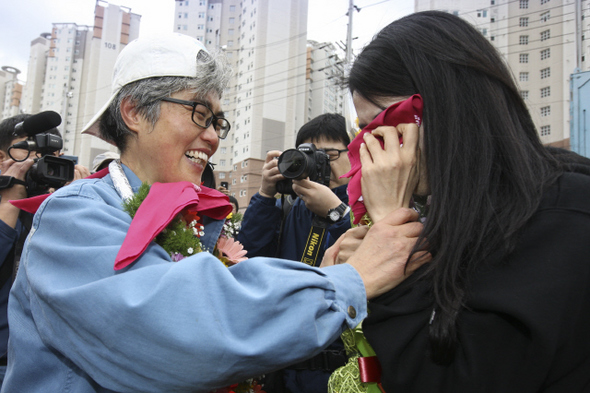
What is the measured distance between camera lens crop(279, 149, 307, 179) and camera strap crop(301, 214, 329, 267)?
0.35m

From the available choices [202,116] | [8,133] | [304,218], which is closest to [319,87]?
[8,133]

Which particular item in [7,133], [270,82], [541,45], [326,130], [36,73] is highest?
[36,73]

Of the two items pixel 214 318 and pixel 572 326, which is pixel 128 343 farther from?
pixel 572 326

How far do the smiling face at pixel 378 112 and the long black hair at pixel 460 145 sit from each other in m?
0.02

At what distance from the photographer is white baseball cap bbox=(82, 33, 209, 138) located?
5.41 feet

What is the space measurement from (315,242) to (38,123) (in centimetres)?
186

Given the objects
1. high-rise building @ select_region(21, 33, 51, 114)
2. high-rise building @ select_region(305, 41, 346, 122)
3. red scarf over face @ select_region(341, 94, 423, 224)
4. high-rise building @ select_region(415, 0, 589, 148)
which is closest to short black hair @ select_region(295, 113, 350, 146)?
red scarf over face @ select_region(341, 94, 423, 224)

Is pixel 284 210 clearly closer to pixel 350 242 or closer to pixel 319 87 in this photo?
pixel 350 242

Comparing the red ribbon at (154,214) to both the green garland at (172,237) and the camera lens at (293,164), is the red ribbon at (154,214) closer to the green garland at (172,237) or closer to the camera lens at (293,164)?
the green garland at (172,237)

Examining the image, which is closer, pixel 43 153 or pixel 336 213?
pixel 336 213

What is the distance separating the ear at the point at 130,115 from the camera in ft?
5.49

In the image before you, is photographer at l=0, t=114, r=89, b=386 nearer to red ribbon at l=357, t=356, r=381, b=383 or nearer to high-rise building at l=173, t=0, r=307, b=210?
red ribbon at l=357, t=356, r=381, b=383

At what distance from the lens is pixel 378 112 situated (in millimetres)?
1491

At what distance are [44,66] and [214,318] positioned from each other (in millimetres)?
68394
